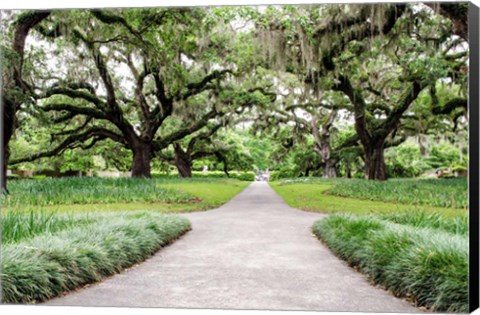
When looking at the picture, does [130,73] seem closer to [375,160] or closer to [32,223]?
[32,223]

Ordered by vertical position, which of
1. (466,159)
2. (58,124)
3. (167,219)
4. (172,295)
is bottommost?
(172,295)

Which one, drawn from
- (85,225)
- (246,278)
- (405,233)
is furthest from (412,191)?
(85,225)

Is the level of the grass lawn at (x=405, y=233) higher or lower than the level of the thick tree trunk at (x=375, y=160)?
lower

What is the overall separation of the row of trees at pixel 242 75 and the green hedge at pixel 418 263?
1.38 metres

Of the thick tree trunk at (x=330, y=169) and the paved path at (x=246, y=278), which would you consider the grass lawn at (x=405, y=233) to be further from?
the thick tree trunk at (x=330, y=169)

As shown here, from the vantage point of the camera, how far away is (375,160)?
8188mm

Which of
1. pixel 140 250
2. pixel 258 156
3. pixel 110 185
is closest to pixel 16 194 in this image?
pixel 110 185

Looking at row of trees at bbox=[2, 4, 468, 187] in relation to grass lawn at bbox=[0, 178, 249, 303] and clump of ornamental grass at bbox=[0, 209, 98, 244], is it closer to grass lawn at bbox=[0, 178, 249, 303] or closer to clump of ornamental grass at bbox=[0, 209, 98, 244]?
clump of ornamental grass at bbox=[0, 209, 98, 244]

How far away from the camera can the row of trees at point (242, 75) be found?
235 inches

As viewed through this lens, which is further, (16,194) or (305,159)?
(305,159)

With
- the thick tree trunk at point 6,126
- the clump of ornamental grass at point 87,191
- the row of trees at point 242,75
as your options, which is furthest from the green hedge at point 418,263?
the thick tree trunk at point 6,126

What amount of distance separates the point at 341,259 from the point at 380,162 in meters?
4.04

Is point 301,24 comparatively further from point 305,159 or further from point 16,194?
point 16,194

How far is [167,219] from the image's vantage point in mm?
5297
